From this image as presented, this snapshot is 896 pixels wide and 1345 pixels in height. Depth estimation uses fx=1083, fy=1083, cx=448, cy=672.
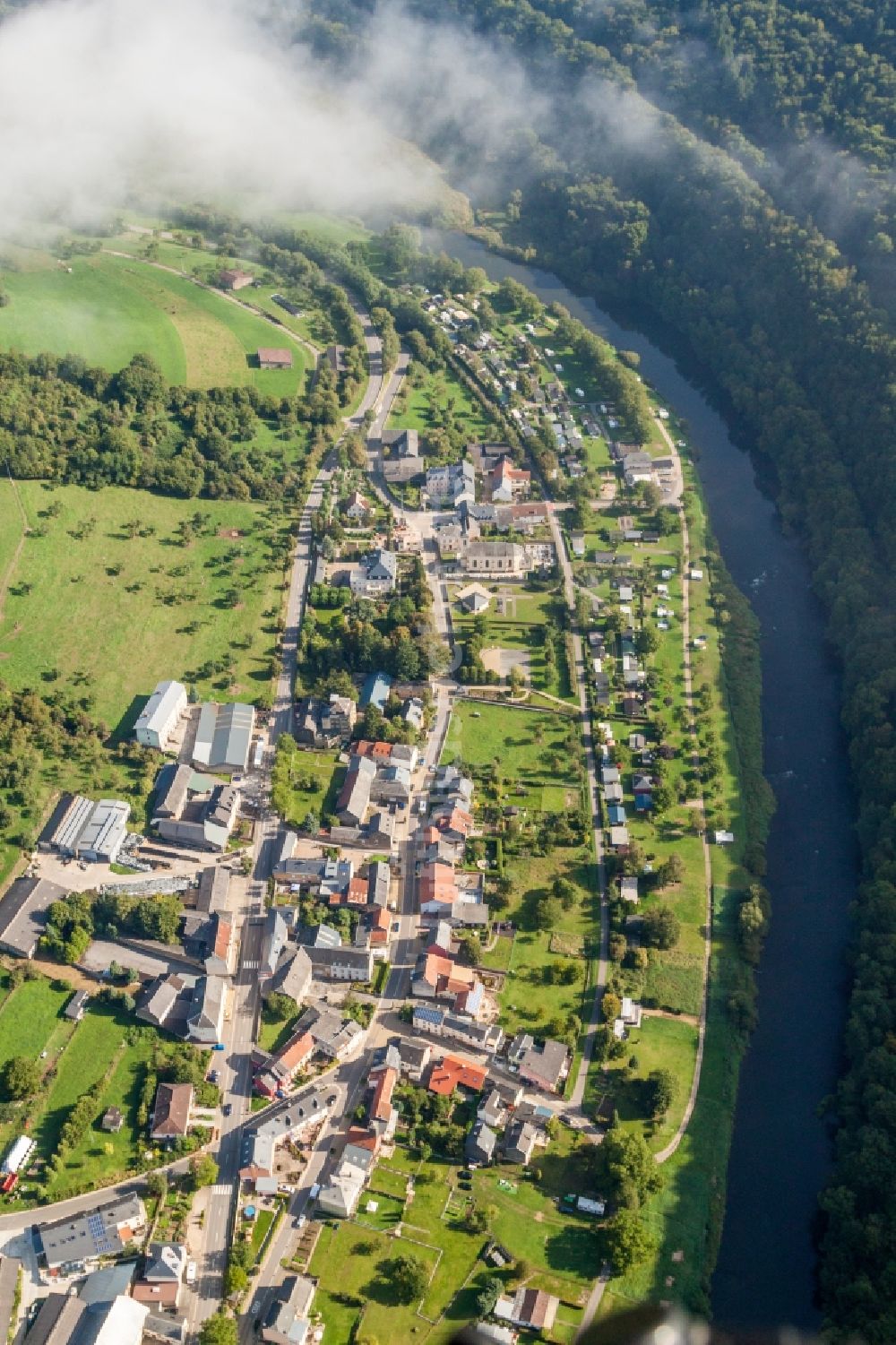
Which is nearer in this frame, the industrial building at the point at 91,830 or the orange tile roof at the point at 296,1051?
the orange tile roof at the point at 296,1051

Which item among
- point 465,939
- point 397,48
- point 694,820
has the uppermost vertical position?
point 397,48

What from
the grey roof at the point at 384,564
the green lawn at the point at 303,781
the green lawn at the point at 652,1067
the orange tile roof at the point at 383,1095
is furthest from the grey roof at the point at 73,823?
the green lawn at the point at 652,1067

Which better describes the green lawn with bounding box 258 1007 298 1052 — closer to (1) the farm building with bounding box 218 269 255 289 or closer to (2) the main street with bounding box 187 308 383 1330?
(2) the main street with bounding box 187 308 383 1330

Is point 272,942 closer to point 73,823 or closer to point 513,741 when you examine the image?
point 73,823

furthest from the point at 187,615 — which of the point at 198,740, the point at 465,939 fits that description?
the point at 465,939

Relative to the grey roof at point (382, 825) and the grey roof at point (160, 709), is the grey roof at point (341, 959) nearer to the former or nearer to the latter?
the grey roof at point (382, 825)

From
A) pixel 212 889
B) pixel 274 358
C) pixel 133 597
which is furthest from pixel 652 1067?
pixel 274 358

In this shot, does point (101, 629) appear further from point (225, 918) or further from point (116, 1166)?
point (116, 1166)
